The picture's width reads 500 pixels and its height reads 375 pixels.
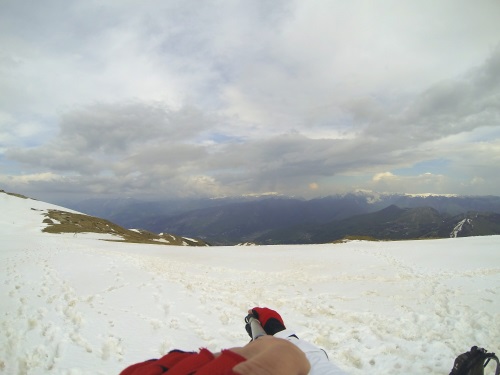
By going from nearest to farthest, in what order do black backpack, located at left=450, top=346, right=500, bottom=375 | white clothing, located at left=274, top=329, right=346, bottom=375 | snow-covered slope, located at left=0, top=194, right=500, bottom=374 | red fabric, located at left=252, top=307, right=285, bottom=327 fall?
1. white clothing, located at left=274, top=329, right=346, bottom=375
2. black backpack, located at left=450, top=346, right=500, bottom=375
3. red fabric, located at left=252, top=307, right=285, bottom=327
4. snow-covered slope, located at left=0, top=194, right=500, bottom=374

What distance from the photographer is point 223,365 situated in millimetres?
2465

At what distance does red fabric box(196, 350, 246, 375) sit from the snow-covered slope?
16.3 feet

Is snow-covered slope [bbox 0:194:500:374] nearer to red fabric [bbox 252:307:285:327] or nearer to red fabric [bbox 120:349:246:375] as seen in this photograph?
red fabric [bbox 252:307:285:327]

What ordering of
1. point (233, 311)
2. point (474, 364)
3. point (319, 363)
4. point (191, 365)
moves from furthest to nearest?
point (233, 311)
point (474, 364)
point (319, 363)
point (191, 365)

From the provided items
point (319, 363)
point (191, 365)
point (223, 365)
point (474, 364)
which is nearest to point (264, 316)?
point (319, 363)

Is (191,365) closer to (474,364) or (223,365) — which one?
(223,365)

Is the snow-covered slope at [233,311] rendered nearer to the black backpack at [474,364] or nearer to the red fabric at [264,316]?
the black backpack at [474,364]

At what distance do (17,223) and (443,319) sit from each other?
7586 centimetres

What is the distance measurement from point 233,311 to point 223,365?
8.46 meters

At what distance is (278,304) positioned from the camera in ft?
37.0

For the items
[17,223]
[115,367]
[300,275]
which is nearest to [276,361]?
[115,367]

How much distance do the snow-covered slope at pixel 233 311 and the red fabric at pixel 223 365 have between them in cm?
496

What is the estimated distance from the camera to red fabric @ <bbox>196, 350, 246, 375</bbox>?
7.82 feet

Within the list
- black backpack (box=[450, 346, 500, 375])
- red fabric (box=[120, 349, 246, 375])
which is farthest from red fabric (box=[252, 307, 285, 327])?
black backpack (box=[450, 346, 500, 375])
